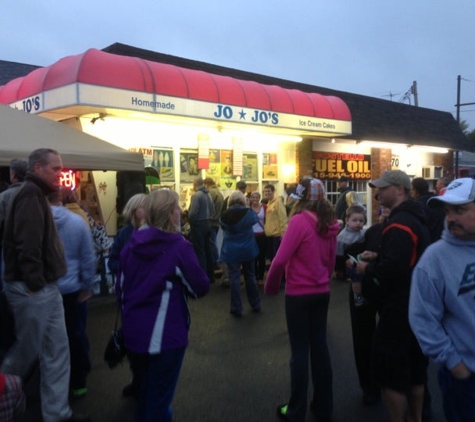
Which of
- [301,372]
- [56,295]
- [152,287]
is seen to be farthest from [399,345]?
[56,295]

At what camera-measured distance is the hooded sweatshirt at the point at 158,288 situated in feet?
9.92

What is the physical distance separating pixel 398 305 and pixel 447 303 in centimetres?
96

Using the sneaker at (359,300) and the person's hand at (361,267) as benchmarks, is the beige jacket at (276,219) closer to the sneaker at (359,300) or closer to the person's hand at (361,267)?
the sneaker at (359,300)

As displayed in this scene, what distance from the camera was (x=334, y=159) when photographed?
14.1 m

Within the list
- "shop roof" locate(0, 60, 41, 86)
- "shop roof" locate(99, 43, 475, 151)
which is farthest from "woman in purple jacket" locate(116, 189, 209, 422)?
"shop roof" locate(0, 60, 41, 86)

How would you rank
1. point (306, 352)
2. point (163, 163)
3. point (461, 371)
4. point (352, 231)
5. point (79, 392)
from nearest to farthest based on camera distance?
point (461, 371), point (306, 352), point (79, 392), point (352, 231), point (163, 163)

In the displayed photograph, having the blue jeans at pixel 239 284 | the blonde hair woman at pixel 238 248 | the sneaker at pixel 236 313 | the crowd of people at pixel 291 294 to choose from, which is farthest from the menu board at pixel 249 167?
the crowd of people at pixel 291 294

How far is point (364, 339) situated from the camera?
425 centimetres

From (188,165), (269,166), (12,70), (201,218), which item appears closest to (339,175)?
(269,166)

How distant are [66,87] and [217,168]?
432cm

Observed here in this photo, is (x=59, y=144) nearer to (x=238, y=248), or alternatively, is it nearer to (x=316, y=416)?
(x=238, y=248)

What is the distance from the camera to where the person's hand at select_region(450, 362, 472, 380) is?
2.35 metres

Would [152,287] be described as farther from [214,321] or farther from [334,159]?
[334,159]

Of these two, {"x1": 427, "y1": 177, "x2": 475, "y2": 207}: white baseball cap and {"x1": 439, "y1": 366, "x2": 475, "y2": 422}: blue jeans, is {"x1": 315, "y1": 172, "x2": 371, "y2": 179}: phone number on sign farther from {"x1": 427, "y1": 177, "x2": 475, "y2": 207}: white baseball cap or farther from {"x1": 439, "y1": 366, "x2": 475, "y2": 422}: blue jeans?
{"x1": 439, "y1": 366, "x2": 475, "y2": 422}: blue jeans
